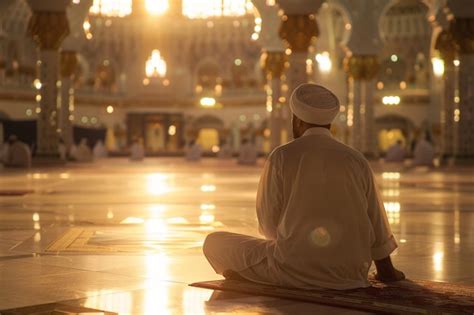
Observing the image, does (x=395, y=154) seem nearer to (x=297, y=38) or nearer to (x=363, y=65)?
(x=363, y=65)

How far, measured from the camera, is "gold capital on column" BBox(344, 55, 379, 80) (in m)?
27.4

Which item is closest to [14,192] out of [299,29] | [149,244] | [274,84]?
[149,244]

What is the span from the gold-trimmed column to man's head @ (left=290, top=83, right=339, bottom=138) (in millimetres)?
14227

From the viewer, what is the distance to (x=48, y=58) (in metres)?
22.7

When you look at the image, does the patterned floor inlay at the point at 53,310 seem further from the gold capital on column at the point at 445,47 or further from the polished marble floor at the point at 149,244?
the gold capital on column at the point at 445,47

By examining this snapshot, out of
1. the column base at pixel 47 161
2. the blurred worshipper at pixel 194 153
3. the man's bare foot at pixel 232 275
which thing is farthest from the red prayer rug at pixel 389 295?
the blurred worshipper at pixel 194 153

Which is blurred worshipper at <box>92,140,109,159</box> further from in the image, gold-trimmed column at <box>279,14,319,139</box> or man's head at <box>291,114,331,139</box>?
man's head at <box>291,114,331,139</box>

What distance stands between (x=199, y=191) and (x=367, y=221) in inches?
354

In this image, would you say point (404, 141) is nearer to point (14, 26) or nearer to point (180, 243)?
point (14, 26)

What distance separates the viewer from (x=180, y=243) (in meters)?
6.59

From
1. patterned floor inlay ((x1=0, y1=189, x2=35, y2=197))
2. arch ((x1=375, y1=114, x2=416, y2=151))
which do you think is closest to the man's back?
patterned floor inlay ((x1=0, y1=189, x2=35, y2=197))

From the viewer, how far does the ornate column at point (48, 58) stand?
73.7ft

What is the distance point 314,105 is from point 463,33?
18712 millimetres

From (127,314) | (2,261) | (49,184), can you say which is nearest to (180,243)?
(2,261)
